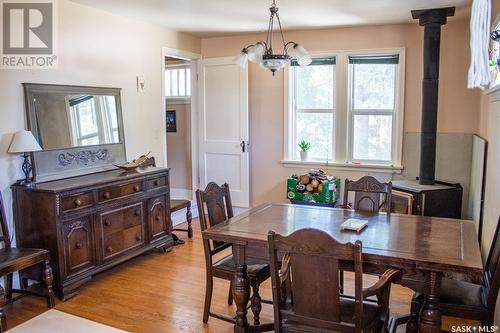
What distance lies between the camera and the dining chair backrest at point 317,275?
187 centimetres

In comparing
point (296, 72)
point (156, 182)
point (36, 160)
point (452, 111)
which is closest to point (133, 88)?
point (156, 182)

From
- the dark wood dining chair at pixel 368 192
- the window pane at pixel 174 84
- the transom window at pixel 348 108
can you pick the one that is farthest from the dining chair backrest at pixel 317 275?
the window pane at pixel 174 84

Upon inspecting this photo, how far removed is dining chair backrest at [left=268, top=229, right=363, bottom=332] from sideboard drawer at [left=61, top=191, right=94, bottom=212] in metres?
2.05

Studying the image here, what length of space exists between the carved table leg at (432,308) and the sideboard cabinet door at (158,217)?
9.35 ft

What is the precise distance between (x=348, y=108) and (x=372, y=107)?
28 cm

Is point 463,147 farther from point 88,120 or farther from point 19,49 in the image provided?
point 19,49

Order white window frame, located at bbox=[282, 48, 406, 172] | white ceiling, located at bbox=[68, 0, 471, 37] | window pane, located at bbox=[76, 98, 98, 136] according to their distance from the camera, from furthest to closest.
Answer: white window frame, located at bbox=[282, 48, 406, 172] < window pane, located at bbox=[76, 98, 98, 136] < white ceiling, located at bbox=[68, 0, 471, 37]

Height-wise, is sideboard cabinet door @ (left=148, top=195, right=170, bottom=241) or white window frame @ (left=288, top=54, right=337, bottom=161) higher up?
white window frame @ (left=288, top=54, right=337, bottom=161)

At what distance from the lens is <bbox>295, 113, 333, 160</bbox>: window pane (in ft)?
17.9

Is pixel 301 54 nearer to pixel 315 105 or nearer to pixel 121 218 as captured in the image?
pixel 121 218

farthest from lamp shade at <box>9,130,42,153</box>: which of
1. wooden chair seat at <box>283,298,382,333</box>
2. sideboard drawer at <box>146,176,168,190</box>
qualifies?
wooden chair seat at <box>283,298,382,333</box>

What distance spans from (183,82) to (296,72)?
182cm

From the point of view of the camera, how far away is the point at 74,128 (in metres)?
4.00

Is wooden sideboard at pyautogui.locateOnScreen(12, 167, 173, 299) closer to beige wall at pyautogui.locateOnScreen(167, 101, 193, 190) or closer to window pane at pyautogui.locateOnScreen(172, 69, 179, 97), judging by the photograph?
beige wall at pyautogui.locateOnScreen(167, 101, 193, 190)
